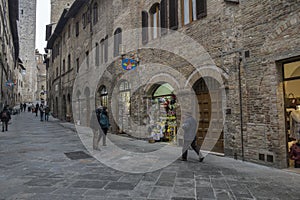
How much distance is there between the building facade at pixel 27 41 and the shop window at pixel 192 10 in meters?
54.6

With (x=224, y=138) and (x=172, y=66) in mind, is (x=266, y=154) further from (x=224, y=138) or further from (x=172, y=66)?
(x=172, y=66)

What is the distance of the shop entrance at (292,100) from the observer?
5565 mm

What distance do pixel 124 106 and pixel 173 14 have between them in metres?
5.67

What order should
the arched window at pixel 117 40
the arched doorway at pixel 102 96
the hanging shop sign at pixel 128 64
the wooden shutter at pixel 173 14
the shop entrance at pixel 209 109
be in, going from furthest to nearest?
the arched doorway at pixel 102 96
the arched window at pixel 117 40
the hanging shop sign at pixel 128 64
the wooden shutter at pixel 173 14
the shop entrance at pixel 209 109

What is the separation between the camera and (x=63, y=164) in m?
5.74

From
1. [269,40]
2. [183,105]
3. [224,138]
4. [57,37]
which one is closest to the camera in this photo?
[269,40]

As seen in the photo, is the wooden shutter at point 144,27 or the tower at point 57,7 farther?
the tower at point 57,7

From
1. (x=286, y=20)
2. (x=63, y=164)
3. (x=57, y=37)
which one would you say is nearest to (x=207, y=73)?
(x=286, y=20)

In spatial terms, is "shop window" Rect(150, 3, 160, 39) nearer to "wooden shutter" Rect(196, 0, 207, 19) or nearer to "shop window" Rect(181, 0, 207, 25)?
"shop window" Rect(181, 0, 207, 25)

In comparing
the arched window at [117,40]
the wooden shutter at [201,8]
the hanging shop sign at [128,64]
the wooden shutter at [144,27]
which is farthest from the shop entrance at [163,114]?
the arched window at [117,40]

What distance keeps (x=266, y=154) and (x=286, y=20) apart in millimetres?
3358

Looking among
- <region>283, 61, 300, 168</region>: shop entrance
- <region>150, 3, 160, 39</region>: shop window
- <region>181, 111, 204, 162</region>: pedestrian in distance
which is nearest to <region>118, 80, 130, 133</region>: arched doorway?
<region>150, 3, 160, 39</region>: shop window

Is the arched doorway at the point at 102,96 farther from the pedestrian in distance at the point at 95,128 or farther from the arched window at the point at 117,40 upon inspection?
the pedestrian in distance at the point at 95,128

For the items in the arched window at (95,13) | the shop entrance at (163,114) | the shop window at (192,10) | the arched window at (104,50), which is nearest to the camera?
the shop window at (192,10)
